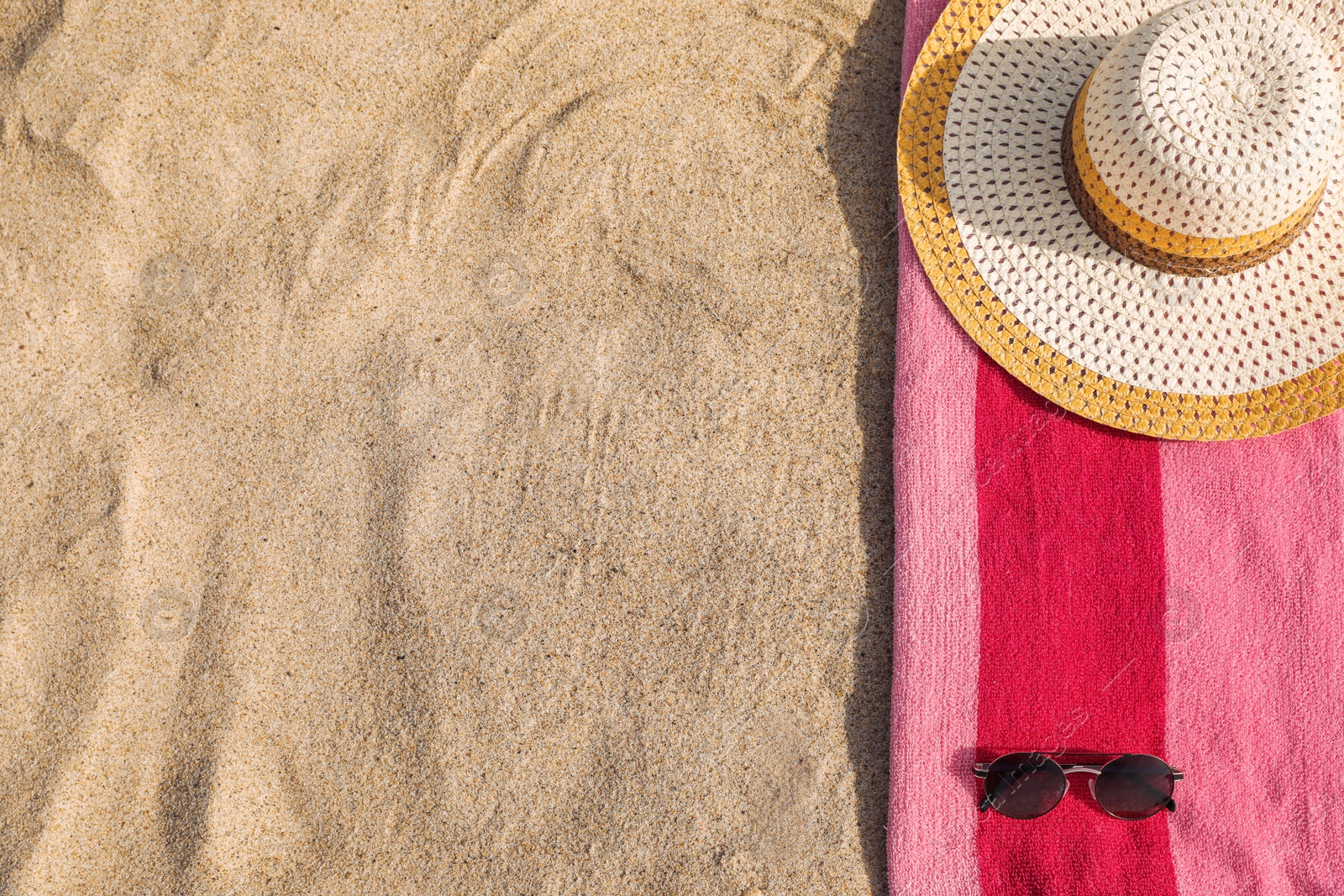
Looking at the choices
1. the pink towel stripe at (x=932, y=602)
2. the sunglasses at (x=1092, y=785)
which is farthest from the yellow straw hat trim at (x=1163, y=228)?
the sunglasses at (x=1092, y=785)

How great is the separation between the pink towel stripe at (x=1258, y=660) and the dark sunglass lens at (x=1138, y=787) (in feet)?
0.23

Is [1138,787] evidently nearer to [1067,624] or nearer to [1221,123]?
[1067,624]

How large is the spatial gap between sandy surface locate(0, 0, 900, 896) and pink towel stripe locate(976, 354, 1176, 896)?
166mm

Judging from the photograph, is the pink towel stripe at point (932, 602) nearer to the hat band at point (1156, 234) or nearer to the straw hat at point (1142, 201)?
the straw hat at point (1142, 201)

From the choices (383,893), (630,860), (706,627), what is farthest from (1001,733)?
(383,893)

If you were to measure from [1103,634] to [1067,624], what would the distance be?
0.05 metres

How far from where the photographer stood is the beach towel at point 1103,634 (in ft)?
3.72

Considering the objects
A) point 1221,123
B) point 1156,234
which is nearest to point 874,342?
point 1156,234

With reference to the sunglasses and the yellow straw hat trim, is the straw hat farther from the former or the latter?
the sunglasses

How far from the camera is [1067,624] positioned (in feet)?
3.84

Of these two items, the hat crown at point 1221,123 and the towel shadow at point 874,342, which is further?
the towel shadow at point 874,342

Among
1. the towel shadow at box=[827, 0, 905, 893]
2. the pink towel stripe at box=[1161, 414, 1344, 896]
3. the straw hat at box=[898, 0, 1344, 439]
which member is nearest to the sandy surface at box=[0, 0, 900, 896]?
the towel shadow at box=[827, 0, 905, 893]

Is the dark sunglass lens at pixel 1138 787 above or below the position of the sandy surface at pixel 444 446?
below

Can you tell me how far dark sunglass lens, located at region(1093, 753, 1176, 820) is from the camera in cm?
110
